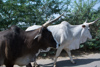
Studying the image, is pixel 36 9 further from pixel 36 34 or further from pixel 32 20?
pixel 36 34

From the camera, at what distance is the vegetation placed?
6.10 m

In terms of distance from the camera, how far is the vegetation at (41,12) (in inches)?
240

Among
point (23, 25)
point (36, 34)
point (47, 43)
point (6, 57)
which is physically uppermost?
point (23, 25)

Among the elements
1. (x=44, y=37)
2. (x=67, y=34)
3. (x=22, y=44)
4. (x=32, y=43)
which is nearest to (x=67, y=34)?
(x=67, y=34)

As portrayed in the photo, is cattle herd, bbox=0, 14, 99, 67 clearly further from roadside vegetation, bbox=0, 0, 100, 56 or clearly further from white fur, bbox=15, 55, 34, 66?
roadside vegetation, bbox=0, 0, 100, 56

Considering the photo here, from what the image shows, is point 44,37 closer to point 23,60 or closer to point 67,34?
point 23,60

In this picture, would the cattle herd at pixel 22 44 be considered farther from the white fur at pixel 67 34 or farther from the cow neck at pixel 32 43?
the white fur at pixel 67 34

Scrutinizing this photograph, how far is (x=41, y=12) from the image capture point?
631cm

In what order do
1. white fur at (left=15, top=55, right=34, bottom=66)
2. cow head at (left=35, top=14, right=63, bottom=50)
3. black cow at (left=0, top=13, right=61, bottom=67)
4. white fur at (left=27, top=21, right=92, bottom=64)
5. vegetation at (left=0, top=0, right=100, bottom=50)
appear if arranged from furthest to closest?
vegetation at (left=0, top=0, right=100, bottom=50) < white fur at (left=27, top=21, right=92, bottom=64) < cow head at (left=35, top=14, right=63, bottom=50) < white fur at (left=15, top=55, right=34, bottom=66) < black cow at (left=0, top=13, right=61, bottom=67)

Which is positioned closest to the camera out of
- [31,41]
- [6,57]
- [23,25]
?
[6,57]

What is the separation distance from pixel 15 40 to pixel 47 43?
Answer: 0.76 meters

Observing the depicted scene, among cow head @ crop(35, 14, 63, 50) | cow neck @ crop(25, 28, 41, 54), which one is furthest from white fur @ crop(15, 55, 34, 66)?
cow head @ crop(35, 14, 63, 50)

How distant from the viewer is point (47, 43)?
101 inches

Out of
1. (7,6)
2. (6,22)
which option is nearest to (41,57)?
(6,22)
